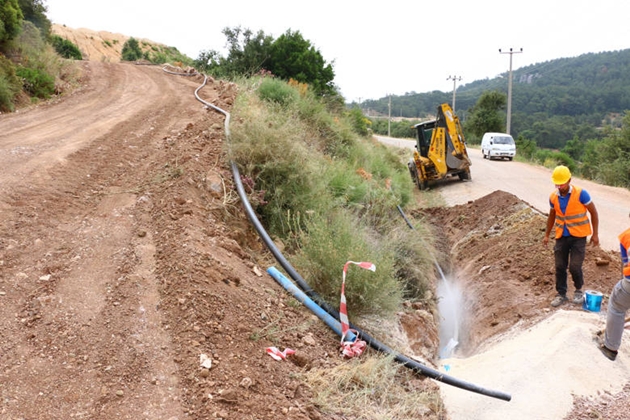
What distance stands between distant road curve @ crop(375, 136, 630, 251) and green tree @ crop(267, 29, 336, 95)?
6955mm

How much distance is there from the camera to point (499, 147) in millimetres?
26969

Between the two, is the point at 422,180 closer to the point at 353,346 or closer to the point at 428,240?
the point at 428,240

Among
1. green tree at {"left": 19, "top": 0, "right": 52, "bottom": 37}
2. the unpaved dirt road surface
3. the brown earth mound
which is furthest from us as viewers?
green tree at {"left": 19, "top": 0, "right": 52, "bottom": 37}

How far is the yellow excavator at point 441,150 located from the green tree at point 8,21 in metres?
13.6

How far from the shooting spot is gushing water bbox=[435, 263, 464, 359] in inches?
306

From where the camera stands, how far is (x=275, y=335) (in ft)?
13.9

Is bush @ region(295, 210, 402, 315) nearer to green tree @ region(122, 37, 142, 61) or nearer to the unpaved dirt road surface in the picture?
the unpaved dirt road surface

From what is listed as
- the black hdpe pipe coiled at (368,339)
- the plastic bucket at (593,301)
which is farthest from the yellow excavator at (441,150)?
the black hdpe pipe coiled at (368,339)

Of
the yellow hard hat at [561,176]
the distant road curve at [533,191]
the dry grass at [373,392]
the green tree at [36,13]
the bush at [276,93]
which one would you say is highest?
the green tree at [36,13]

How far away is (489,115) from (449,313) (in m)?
43.3

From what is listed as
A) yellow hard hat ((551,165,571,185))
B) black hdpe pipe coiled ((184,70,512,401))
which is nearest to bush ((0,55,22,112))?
black hdpe pipe coiled ((184,70,512,401))

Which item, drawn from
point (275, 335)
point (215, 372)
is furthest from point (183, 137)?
A: point (215, 372)

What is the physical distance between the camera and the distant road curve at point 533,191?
38.4 feet

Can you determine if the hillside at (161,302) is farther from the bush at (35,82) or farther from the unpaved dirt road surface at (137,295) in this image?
the bush at (35,82)
